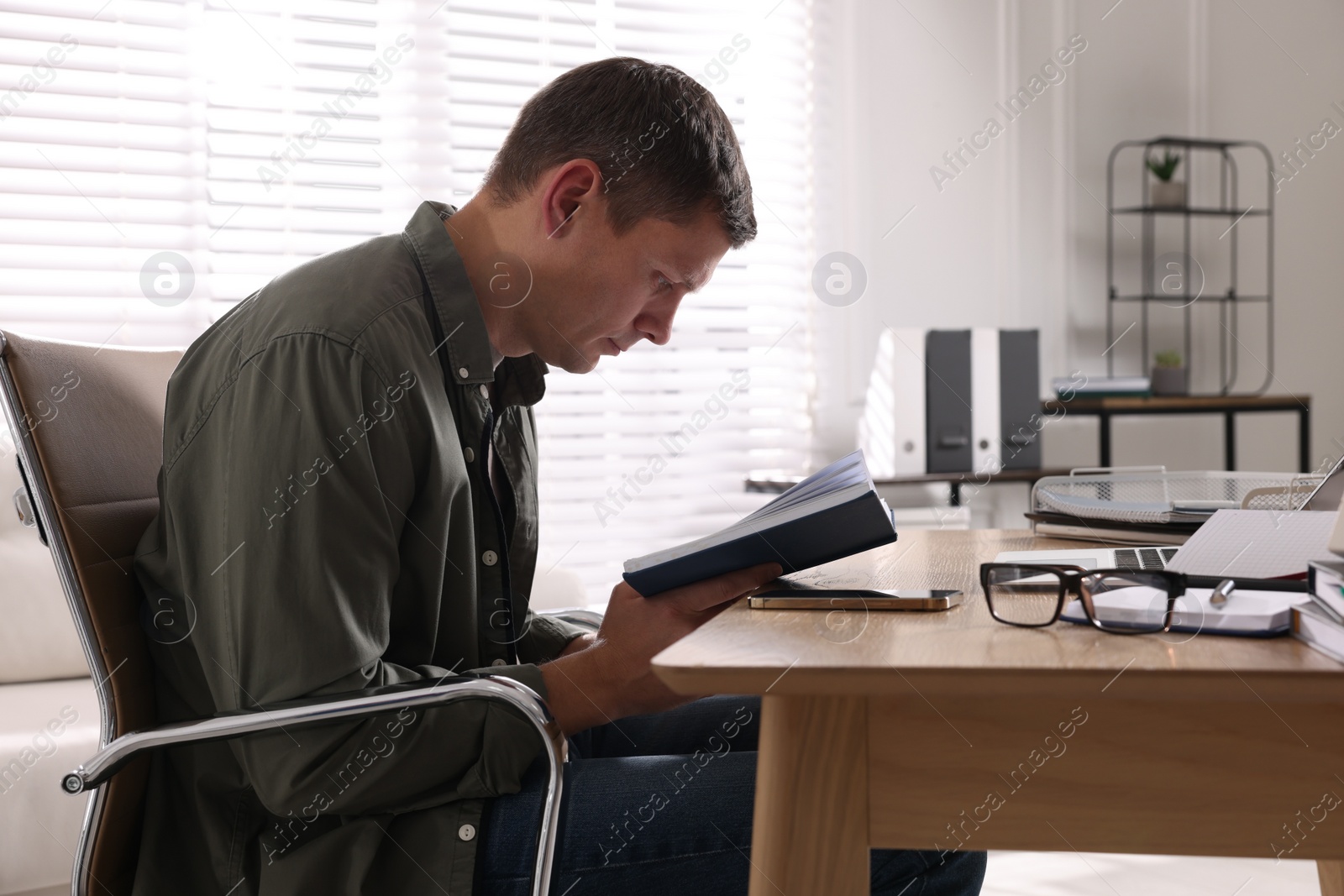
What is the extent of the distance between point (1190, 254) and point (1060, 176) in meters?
0.53

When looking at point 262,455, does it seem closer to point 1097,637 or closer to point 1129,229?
point 1097,637

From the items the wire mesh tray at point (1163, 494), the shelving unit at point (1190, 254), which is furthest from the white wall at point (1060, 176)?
the wire mesh tray at point (1163, 494)

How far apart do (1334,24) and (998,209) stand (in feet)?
4.83

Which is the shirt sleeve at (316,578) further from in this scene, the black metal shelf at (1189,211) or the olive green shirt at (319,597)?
the black metal shelf at (1189,211)

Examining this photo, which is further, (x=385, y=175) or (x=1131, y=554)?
(x=385, y=175)

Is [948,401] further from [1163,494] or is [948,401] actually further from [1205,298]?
[1163,494]

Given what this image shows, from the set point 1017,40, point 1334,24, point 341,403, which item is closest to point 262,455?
point 341,403

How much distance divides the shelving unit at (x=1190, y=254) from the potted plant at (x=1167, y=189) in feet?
0.06

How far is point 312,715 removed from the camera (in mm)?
774

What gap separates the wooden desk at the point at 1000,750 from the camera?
1.75 ft

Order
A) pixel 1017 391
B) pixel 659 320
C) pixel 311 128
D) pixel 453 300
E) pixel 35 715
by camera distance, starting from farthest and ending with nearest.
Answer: pixel 1017 391, pixel 311 128, pixel 35 715, pixel 659 320, pixel 453 300

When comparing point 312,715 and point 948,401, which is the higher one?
point 948,401

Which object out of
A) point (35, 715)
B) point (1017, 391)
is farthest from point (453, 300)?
point (1017, 391)

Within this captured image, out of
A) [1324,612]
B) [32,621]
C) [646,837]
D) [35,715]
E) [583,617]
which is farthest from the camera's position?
[32,621]
